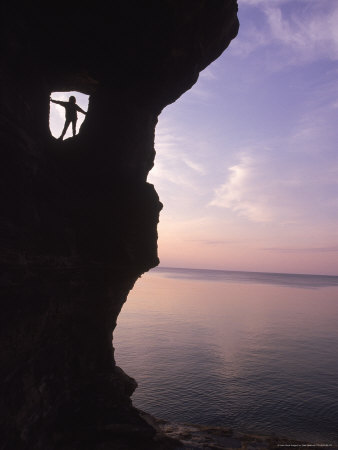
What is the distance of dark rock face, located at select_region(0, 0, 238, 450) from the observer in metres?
10.3

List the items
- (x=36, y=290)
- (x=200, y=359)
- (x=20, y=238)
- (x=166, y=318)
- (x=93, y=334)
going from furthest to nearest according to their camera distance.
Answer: (x=166, y=318) → (x=200, y=359) → (x=93, y=334) → (x=36, y=290) → (x=20, y=238)

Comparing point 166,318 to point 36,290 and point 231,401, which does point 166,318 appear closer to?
point 231,401

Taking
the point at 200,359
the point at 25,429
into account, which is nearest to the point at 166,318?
the point at 200,359

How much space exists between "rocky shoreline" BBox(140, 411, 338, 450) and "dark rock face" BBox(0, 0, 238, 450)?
3107mm

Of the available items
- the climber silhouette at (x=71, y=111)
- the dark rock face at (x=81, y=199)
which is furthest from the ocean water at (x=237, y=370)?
the climber silhouette at (x=71, y=111)

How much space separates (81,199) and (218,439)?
1698 cm

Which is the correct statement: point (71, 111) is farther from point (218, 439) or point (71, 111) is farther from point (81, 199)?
point (218, 439)

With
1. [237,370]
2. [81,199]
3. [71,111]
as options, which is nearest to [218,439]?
[237,370]

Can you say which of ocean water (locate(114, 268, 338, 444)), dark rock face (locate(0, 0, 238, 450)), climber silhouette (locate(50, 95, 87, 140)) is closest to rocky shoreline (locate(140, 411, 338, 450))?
ocean water (locate(114, 268, 338, 444))

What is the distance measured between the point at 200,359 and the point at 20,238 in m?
31.1

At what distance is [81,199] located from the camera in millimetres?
14023

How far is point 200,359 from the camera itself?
3644 centimetres

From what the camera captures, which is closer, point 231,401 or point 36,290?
point 36,290

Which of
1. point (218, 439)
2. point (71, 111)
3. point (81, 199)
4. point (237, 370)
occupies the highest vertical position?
point (71, 111)
